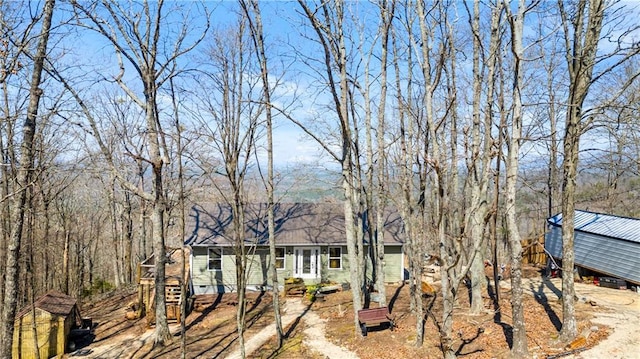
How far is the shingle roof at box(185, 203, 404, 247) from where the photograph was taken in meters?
20.6

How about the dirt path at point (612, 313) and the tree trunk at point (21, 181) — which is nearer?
the tree trunk at point (21, 181)

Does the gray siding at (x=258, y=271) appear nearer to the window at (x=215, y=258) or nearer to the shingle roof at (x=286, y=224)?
the window at (x=215, y=258)

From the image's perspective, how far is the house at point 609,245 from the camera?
48.6ft

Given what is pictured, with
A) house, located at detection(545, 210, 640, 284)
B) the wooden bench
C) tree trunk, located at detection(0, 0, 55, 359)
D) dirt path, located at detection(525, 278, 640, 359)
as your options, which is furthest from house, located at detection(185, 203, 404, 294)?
tree trunk, located at detection(0, 0, 55, 359)

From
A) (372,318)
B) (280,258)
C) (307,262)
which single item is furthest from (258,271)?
(372,318)

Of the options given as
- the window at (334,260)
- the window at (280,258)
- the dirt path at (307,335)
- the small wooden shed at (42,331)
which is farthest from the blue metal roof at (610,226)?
the small wooden shed at (42,331)

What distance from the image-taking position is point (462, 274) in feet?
22.6

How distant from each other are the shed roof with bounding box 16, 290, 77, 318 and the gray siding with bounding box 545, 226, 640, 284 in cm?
1827

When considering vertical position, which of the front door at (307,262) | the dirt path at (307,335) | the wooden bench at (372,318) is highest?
the front door at (307,262)

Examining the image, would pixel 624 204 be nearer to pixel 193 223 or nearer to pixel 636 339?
pixel 636 339

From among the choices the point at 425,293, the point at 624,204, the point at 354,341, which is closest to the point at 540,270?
the point at 425,293

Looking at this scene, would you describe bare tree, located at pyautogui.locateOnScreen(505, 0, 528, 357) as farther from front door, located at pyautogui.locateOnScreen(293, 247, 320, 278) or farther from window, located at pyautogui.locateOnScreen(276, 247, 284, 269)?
window, located at pyautogui.locateOnScreen(276, 247, 284, 269)

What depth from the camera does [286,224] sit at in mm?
21812

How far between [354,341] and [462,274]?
6916mm
